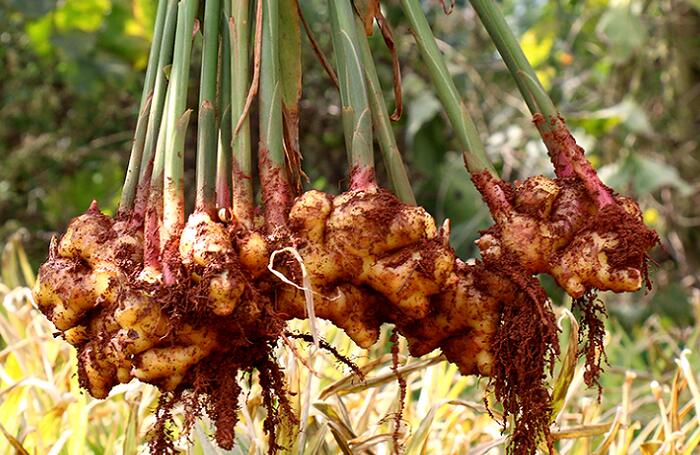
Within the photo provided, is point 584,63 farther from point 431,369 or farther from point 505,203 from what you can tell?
point 505,203

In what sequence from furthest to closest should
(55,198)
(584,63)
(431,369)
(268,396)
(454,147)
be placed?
1. (584,63)
2. (55,198)
3. (454,147)
4. (431,369)
5. (268,396)

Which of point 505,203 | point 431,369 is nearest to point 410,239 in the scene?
point 505,203

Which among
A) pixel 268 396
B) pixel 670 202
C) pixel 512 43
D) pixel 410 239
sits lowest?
pixel 268 396

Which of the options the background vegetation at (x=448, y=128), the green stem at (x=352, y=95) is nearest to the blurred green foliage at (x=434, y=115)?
the background vegetation at (x=448, y=128)

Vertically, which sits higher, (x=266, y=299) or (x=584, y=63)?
(x=584, y=63)

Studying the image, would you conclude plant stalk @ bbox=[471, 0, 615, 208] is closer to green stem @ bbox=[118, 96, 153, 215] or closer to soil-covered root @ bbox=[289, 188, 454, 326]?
soil-covered root @ bbox=[289, 188, 454, 326]

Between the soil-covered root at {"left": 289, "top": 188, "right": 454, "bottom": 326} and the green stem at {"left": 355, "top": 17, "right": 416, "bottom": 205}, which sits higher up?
the green stem at {"left": 355, "top": 17, "right": 416, "bottom": 205}

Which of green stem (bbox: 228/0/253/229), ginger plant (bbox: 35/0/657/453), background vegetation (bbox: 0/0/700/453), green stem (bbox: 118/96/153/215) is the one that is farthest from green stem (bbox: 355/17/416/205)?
background vegetation (bbox: 0/0/700/453)

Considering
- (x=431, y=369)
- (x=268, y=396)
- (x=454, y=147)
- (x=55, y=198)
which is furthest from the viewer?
(x=55, y=198)
